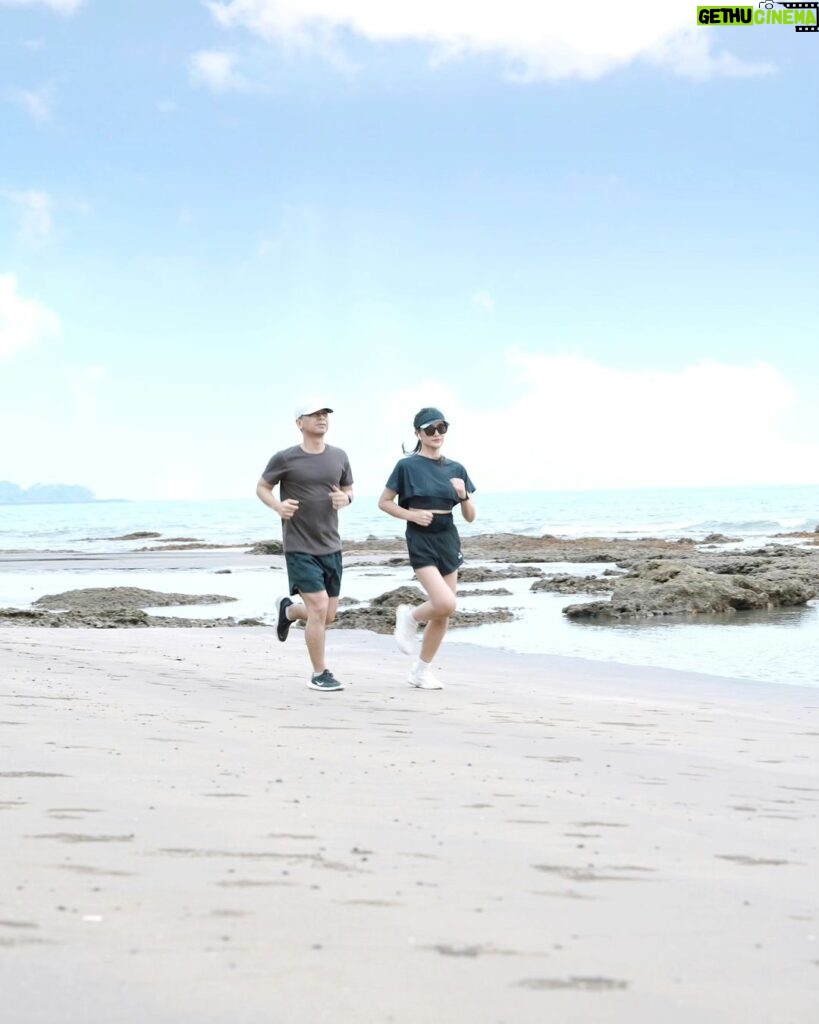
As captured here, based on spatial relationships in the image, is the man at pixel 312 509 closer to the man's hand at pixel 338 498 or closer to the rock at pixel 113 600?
the man's hand at pixel 338 498

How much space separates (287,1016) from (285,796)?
64.1 inches

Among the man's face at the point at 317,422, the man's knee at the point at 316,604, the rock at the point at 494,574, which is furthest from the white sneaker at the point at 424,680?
the rock at the point at 494,574

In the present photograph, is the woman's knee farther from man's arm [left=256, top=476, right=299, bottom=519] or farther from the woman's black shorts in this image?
man's arm [left=256, top=476, right=299, bottom=519]

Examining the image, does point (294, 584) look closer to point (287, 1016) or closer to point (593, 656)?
point (593, 656)

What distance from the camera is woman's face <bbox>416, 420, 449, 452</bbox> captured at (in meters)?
7.35

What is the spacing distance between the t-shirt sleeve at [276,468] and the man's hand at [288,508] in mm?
210

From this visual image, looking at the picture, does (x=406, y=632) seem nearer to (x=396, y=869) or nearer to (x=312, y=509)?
(x=312, y=509)

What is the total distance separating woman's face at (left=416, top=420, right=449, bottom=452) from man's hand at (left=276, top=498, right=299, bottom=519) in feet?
3.25

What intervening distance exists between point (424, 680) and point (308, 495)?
60.8 inches

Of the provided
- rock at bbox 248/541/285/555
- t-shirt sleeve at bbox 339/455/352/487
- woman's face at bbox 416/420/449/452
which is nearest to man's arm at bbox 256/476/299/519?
t-shirt sleeve at bbox 339/455/352/487

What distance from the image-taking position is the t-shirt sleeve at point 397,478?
293 inches

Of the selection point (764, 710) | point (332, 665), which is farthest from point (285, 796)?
point (332, 665)

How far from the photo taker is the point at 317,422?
7.15m

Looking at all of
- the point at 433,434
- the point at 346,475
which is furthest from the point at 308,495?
the point at 433,434
